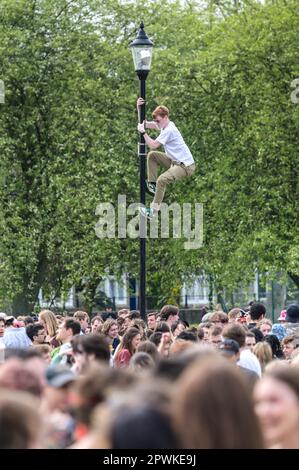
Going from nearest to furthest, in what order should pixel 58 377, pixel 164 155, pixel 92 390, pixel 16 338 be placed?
pixel 92 390 < pixel 58 377 < pixel 16 338 < pixel 164 155

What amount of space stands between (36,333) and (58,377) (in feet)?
30.1

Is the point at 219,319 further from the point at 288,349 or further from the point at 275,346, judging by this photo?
the point at 288,349

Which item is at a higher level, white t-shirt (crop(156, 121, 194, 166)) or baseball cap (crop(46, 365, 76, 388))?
white t-shirt (crop(156, 121, 194, 166))

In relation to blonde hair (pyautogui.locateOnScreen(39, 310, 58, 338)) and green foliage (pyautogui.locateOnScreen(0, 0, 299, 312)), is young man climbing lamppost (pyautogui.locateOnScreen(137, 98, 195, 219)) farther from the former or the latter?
green foliage (pyautogui.locateOnScreen(0, 0, 299, 312))

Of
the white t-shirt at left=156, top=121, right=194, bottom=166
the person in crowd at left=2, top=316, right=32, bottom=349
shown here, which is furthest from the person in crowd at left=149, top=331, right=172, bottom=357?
the white t-shirt at left=156, top=121, right=194, bottom=166

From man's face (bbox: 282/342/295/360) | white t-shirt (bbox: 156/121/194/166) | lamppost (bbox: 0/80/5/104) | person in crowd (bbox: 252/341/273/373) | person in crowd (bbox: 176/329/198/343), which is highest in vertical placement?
lamppost (bbox: 0/80/5/104)

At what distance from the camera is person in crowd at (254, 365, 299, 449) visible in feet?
21.1

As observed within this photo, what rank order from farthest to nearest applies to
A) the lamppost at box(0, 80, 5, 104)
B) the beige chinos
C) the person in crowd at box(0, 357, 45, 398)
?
the lamppost at box(0, 80, 5, 104) → the beige chinos → the person in crowd at box(0, 357, 45, 398)

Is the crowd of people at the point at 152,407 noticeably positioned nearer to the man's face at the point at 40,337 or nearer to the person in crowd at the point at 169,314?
the man's face at the point at 40,337

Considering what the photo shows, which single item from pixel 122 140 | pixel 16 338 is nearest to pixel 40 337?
pixel 16 338

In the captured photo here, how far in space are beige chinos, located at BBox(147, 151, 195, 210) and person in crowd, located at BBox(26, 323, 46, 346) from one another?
3.92 meters

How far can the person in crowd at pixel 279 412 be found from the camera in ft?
21.1

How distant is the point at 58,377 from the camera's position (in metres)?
7.99
